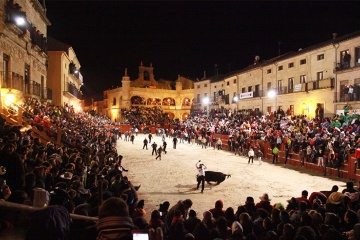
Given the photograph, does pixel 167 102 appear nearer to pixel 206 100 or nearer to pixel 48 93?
pixel 206 100

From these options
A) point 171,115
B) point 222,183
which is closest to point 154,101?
point 171,115

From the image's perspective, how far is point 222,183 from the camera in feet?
52.2

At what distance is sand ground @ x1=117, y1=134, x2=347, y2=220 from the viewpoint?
42.0 ft

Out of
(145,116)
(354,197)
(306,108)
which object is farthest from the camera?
(145,116)

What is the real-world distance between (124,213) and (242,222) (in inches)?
157

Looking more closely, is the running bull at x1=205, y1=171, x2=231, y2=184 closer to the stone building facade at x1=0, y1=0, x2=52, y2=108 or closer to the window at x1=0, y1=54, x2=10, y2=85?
the stone building facade at x1=0, y1=0, x2=52, y2=108

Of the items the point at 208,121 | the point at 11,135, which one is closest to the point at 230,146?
the point at 208,121

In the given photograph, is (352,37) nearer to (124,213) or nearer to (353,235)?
(353,235)

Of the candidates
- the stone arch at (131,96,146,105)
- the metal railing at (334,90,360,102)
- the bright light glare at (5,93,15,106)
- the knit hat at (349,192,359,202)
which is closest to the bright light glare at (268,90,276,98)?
the metal railing at (334,90,360,102)

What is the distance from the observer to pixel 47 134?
16.8m

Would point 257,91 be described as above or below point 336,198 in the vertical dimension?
above

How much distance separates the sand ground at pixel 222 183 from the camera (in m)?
12.8

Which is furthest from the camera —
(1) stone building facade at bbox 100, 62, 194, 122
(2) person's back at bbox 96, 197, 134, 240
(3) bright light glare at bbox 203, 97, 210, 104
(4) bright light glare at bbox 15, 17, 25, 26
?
(1) stone building facade at bbox 100, 62, 194, 122

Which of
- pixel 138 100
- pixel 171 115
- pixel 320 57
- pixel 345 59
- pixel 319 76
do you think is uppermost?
pixel 320 57
